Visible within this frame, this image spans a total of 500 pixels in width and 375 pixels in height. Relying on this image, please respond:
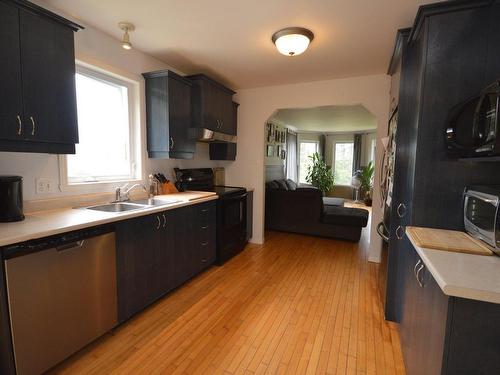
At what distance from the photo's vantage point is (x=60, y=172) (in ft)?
6.47

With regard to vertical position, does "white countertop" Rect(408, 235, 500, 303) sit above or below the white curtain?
below

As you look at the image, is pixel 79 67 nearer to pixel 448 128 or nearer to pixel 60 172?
pixel 60 172

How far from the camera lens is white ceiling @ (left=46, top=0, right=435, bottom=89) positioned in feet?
5.90

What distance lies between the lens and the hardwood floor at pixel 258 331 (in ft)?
5.24

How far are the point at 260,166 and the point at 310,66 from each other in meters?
1.55

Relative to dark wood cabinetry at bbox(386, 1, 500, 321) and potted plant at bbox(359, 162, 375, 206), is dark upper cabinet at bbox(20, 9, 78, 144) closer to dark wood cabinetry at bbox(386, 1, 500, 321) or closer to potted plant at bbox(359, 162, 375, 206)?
dark wood cabinetry at bbox(386, 1, 500, 321)

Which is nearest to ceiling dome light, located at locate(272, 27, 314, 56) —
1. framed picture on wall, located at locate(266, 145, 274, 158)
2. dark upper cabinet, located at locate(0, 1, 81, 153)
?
dark upper cabinet, located at locate(0, 1, 81, 153)

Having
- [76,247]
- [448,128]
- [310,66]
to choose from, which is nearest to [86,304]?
[76,247]

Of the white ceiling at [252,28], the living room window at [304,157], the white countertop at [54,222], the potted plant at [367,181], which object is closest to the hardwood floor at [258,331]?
the white countertop at [54,222]

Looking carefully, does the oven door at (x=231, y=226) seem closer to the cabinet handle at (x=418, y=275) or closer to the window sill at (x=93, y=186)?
the window sill at (x=93, y=186)

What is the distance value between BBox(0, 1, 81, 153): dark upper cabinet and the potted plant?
23.7 feet

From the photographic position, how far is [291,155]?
7.54 m

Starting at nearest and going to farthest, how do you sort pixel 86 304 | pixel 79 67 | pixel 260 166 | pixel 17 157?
pixel 86 304
pixel 17 157
pixel 79 67
pixel 260 166

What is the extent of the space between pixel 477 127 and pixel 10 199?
2.64 metres
